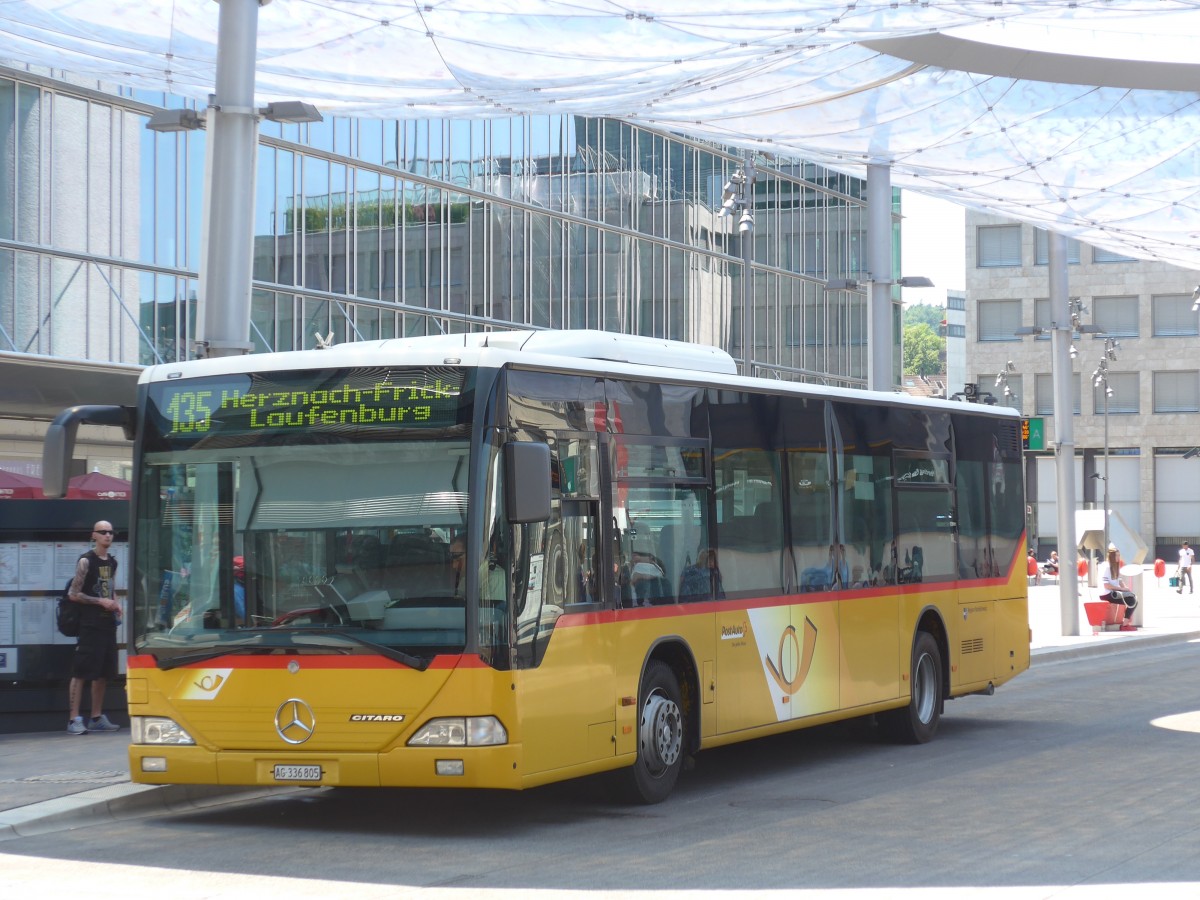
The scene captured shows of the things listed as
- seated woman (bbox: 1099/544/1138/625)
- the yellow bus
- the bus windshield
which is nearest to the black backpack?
the yellow bus

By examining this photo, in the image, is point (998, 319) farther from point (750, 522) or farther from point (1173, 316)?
point (750, 522)

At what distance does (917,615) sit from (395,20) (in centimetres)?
991

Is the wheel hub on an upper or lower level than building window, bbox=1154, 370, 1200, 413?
lower

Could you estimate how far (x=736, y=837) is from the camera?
1007cm

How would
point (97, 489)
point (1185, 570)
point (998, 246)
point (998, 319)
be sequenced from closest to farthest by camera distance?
point (97, 489)
point (1185, 570)
point (998, 246)
point (998, 319)

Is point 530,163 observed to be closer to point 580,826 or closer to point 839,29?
point 839,29

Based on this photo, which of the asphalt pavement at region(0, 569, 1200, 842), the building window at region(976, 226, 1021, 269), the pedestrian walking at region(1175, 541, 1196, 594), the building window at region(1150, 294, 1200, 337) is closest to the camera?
the asphalt pavement at region(0, 569, 1200, 842)

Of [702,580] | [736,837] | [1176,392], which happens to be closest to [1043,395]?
[1176,392]

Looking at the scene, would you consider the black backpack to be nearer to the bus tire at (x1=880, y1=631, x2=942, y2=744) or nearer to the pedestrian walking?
the bus tire at (x1=880, y1=631, x2=942, y2=744)

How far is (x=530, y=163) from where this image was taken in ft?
117

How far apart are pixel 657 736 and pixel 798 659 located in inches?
90.8

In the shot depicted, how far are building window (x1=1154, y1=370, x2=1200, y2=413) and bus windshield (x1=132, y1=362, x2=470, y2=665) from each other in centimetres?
8345

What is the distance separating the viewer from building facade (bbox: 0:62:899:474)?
23.9 meters

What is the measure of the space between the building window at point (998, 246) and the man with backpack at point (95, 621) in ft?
262
